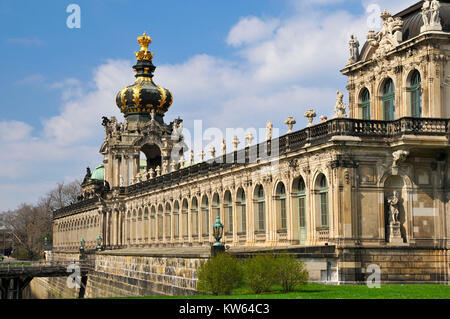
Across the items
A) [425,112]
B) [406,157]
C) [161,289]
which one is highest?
[425,112]

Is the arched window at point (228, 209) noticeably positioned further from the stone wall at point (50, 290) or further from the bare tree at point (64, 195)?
the bare tree at point (64, 195)

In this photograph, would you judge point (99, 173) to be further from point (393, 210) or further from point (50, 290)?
point (393, 210)

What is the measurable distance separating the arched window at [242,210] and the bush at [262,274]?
18300mm

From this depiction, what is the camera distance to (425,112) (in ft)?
122

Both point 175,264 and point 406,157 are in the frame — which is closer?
point 406,157

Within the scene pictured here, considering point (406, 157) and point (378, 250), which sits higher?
point (406, 157)

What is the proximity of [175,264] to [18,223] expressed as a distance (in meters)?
132

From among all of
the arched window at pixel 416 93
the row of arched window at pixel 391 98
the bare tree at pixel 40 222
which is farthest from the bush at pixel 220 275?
the bare tree at pixel 40 222

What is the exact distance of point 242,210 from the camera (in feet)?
157

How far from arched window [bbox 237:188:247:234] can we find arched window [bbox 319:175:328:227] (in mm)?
10678

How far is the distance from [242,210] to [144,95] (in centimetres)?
3959

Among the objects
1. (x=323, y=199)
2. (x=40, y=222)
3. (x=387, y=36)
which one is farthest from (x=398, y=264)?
(x=40, y=222)
